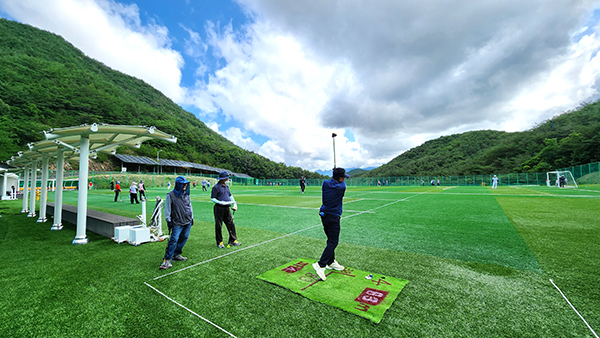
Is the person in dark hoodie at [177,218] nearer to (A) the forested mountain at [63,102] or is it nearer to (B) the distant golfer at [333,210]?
(B) the distant golfer at [333,210]

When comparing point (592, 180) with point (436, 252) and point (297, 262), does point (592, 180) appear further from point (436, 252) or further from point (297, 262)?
point (297, 262)

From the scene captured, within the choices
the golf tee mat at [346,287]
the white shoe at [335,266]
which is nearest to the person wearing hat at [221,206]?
the golf tee mat at [346,287]

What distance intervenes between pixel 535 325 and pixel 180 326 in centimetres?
404

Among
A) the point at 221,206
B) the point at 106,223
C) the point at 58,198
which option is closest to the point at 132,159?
the point at 58,198

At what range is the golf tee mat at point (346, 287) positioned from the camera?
126 inches

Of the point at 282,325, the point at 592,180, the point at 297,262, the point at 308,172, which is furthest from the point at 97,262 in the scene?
the point at 308,172

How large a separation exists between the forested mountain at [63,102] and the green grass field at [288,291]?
46.6m

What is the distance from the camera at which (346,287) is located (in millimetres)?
3766

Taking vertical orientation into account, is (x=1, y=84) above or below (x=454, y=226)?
above

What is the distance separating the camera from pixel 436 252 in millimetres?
5590

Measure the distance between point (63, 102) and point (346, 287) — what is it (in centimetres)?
10768

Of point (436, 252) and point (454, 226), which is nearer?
point (436, 252)

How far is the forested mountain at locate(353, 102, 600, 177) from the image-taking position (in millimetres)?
53938

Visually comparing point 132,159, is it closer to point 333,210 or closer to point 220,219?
point 220,219
